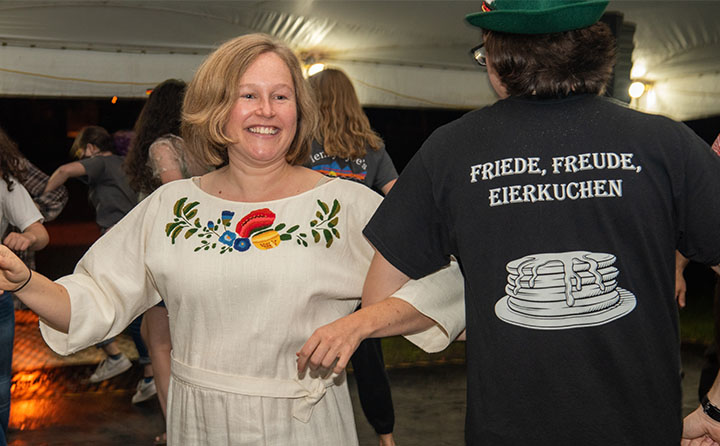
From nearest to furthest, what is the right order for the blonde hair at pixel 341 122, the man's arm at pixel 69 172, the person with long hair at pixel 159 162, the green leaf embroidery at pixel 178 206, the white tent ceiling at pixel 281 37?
the green leaf embroidery at pixel 178 206 → the person with long hair at pixel 159 162 → the blonde hair at pixel 341 122 → the man's arm at pixel 69 172 → the white tent ceiling at pixel 281 37

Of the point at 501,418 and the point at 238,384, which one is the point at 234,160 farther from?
the point at 501,418

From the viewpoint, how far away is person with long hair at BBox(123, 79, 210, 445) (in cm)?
310

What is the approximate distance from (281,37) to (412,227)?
197 inches

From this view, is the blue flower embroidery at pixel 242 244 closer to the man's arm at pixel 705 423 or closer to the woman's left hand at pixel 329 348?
the woman's left hand at pixel 329 348

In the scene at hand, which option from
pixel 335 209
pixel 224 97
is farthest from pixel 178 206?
pixel 335 209

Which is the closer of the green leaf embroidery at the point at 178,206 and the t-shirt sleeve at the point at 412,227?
the t-shirt sleeve at the point at 412,227

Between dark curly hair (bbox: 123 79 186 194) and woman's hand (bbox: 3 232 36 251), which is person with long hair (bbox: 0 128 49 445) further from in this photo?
dark curly hair (bbox: 123 79 186 194)

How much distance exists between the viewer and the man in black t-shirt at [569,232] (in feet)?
3.92

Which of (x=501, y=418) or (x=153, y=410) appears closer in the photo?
(x=501, y=418)

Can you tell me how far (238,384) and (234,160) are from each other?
0.55 meters

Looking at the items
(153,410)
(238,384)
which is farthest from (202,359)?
(153,410)

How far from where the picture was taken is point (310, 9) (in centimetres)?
562

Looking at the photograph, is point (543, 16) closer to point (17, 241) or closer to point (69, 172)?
point (17, 241)

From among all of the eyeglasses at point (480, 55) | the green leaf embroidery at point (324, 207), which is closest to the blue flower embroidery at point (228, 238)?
the green leaf embroidery at point (324, 207)
